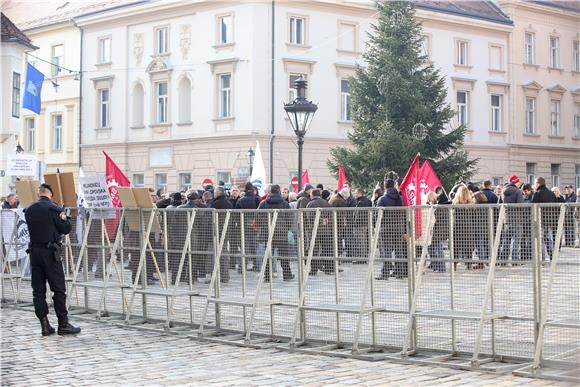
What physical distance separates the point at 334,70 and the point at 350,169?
34.9ft

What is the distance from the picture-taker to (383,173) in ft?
115

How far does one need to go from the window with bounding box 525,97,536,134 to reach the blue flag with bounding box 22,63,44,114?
98.6ft

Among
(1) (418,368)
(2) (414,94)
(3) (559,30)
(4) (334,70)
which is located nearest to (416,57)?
(2) (414,94)

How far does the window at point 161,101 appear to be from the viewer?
47.3 m

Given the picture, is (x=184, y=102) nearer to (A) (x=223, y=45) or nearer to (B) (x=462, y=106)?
(A) (x=223, y=45)

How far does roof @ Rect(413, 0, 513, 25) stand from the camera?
159 feet

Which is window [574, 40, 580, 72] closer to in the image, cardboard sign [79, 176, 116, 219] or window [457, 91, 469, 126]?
window [457, 91, 469, 126]

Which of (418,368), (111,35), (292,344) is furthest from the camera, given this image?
(111,35)

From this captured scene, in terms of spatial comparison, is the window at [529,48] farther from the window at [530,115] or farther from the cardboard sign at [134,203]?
the cardboard sign at [134,203]

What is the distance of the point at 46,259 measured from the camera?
13195 mm

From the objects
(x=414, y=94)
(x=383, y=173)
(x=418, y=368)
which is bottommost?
(x=418, y=368)

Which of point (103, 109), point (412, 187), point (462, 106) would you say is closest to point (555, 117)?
point (462, 106)

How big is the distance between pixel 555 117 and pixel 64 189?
43.5m

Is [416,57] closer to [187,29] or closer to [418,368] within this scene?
[187,29]
